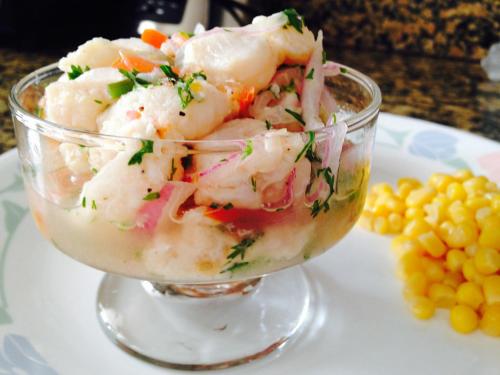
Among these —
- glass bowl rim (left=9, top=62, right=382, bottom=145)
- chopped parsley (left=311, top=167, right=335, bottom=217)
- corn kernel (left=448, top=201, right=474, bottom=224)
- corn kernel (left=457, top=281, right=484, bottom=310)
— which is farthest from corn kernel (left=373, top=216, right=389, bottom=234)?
chopped parsley (left=311, top=167, right=335, bottom=217)

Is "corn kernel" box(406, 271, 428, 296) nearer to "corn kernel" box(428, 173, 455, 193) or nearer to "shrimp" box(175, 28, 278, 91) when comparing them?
"corn kernel" box(428, 173, 455, 193)

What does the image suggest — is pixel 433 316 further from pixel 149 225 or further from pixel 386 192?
pixel 149 225

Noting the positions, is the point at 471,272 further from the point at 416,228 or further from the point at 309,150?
the point at 309,150

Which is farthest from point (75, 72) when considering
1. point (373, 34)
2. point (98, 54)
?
point (373, 34)

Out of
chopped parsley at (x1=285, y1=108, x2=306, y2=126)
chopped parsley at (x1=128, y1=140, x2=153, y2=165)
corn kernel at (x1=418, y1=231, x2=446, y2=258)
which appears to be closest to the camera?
chopped parsley at (x1=128, y1=140, x2=153, y2=165)

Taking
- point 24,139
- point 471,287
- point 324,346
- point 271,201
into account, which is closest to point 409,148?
point 471,287
